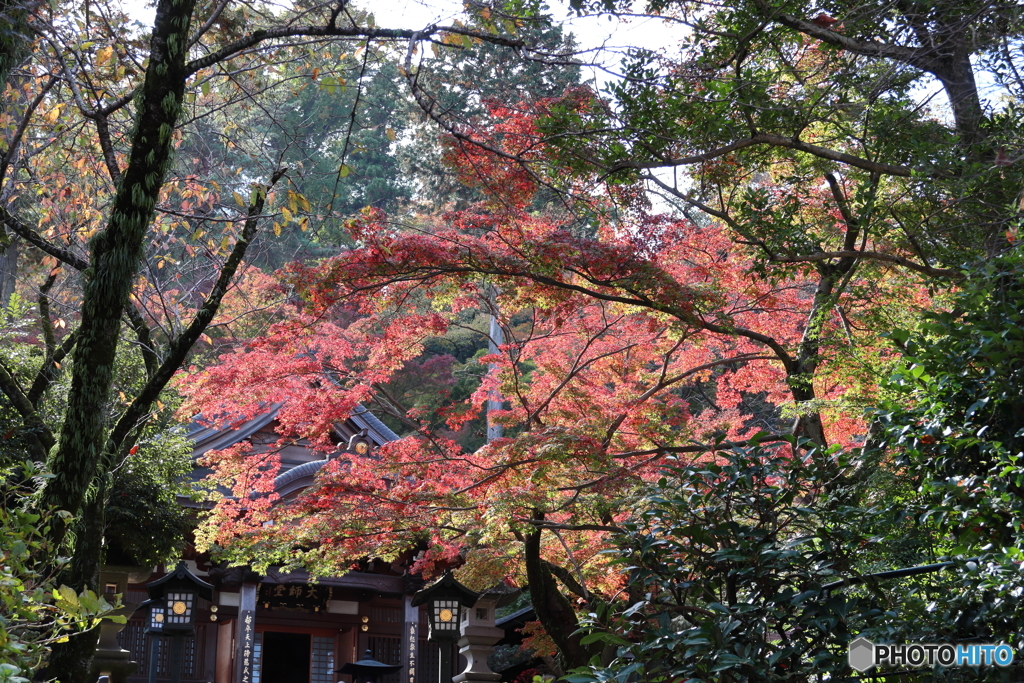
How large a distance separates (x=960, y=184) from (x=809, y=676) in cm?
440

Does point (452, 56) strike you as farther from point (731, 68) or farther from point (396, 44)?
point (396, 44)

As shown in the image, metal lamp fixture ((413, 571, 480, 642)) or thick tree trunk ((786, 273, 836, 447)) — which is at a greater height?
thick tree trunk ((786, 273, 836, 447))

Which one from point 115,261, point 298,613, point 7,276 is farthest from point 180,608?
point 7,276

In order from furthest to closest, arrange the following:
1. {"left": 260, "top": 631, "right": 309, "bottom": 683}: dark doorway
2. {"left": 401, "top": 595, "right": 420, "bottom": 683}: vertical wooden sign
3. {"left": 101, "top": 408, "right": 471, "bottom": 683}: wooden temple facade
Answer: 1. {"left": 260, "top": 631, "right": 309, "bottom": 683}: dark doorway
2. {"left": 401, "top": 595, "right": 420, "bottom": 683}: vertical wooden sign
3. {"left": 101, "top": 408, "right": 471, "bottom": 683}: wooden temple facade

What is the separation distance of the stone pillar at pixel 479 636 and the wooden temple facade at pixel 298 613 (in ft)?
9.39

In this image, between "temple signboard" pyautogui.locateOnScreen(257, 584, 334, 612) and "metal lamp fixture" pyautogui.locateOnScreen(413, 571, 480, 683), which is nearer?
"metal lamp fixture" pyautogui.locateOnScreen(413, 571, 480, 683)

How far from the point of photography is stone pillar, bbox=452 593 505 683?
28.9 ft

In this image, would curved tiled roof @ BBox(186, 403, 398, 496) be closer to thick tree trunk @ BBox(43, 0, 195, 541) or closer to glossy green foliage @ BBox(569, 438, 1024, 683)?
thick tree trunk @ BBox(43, 0, 195, 541)

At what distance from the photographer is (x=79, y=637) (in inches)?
214

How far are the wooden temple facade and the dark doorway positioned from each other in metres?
0.26

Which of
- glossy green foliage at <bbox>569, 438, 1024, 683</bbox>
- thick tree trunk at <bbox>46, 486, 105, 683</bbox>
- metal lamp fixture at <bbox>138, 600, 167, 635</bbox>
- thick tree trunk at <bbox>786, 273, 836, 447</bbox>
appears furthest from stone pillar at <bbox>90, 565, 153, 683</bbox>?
thick tree trunk at <bbox>786, 273, 836, 447</bbox>

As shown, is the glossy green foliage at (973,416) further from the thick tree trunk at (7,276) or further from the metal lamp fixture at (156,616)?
the thick tree trunk at (7,276)

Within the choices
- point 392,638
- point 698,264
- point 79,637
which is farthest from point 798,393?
point 392,638

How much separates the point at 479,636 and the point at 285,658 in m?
7.55
